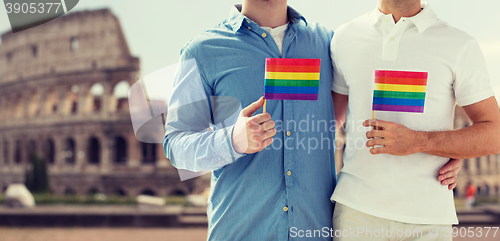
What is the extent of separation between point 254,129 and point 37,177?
23.2 meters

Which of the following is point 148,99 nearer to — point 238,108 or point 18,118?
point 238,108

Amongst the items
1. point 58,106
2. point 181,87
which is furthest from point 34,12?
point 58,106

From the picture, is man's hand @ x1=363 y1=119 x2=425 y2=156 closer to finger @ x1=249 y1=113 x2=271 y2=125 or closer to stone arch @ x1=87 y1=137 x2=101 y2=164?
finger @ x1=249 y1=113 x2=271 y2=125

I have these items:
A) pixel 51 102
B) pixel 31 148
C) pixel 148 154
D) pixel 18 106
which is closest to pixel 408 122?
pixel 148 154

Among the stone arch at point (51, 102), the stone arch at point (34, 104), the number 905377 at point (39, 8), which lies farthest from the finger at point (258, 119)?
the stone arch at point (34, 104)

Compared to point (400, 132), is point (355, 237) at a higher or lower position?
lower

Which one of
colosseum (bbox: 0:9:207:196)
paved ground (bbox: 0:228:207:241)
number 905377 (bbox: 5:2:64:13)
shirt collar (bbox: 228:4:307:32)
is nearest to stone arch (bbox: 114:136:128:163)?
colosseum (bbox: 0:9:207:196)

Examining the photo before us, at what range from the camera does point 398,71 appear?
1448 mm

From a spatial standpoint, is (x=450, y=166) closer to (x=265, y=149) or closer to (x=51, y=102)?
(x=265, y=149)

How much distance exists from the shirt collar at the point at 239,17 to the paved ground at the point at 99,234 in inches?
449

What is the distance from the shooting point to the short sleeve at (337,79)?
1.68 metres

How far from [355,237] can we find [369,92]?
0.59 metres

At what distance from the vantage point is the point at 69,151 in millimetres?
23297

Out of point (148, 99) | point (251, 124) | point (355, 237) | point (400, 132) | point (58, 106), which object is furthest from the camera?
point (58, 106)
